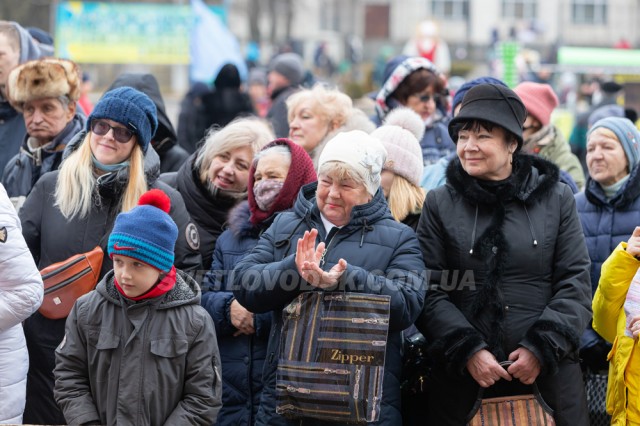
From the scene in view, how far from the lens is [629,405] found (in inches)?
182

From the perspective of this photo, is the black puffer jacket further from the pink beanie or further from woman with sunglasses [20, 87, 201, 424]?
the pink beanie

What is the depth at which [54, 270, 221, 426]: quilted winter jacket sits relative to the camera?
4.16m

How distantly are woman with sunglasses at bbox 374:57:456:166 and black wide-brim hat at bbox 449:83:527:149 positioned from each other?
7.56 ft

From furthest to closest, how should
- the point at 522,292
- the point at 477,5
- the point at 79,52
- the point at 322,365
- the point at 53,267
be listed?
the point at 477,5, the point at 79,52, the point at 53,267, the point at 522,292, the point at 322,365

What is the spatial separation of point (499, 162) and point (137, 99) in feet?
6.15

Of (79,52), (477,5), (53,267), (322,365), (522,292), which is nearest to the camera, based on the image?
(322,365)

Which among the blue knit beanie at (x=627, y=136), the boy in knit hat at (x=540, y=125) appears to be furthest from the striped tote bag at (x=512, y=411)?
the boy in knit hat at (x=540, y=125)

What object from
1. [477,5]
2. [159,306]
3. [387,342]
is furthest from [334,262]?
[477,5]

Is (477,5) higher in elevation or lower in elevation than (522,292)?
higher

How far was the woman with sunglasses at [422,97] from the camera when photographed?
23.1 ft

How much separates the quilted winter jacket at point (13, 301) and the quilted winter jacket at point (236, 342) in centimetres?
88

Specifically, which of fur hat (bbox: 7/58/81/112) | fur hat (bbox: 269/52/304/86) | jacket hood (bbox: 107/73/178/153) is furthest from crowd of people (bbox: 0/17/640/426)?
fur hat (bbox: 269/52/304/86)

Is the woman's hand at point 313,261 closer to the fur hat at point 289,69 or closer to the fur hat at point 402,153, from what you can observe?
the fur hat at point 402,153

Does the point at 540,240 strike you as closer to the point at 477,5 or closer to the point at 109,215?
the point at 109,215
